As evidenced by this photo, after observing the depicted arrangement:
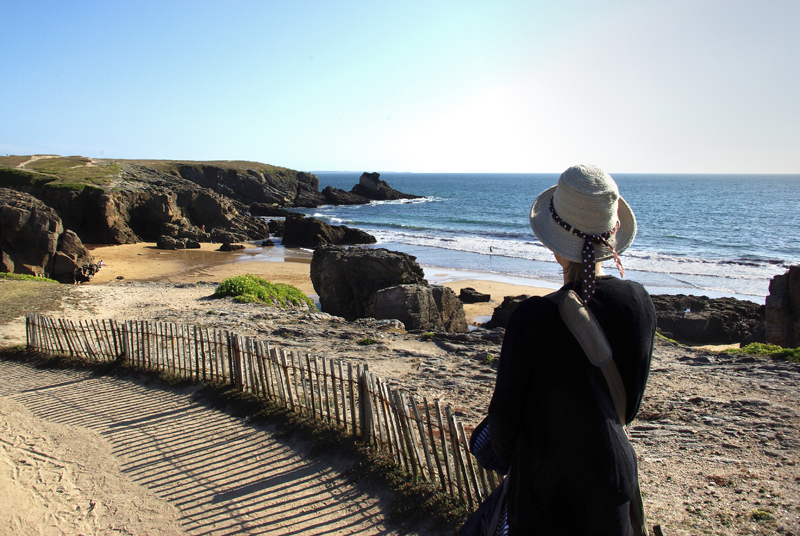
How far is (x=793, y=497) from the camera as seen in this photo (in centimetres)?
452

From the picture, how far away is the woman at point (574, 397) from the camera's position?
178cm

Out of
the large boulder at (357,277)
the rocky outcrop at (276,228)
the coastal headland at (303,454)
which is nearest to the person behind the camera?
the coastal headland at (303,454)

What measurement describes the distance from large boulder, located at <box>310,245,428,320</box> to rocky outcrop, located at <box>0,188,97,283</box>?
1181cm

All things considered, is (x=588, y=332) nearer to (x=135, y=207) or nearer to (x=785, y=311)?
(x=785, y=311)

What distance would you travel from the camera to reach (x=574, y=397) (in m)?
1.79

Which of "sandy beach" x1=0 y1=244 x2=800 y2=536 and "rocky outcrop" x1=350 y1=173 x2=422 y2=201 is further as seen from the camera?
"rocky outcrop" x1=350 y1=173 x2=422 y2=201

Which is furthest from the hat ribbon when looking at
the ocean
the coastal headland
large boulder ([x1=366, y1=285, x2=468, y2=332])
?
the ocean

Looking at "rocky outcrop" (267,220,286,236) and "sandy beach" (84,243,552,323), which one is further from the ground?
"rocky outcrop" (267,220,286,236)

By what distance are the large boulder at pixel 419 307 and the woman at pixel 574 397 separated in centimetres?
1158

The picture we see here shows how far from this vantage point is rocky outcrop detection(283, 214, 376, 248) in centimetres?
3934

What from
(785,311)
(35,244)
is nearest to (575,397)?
(785,311)

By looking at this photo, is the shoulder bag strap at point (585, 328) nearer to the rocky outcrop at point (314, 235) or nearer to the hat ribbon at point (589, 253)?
the hat ribbon at point (589, 253)

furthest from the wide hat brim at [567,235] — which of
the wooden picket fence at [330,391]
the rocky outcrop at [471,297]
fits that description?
the rocky outcrop at [471,297]

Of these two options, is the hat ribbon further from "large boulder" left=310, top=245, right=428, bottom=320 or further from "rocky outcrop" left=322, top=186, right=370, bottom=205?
"rocky outcrop" left=322, top=186, right=370, bottom=205
